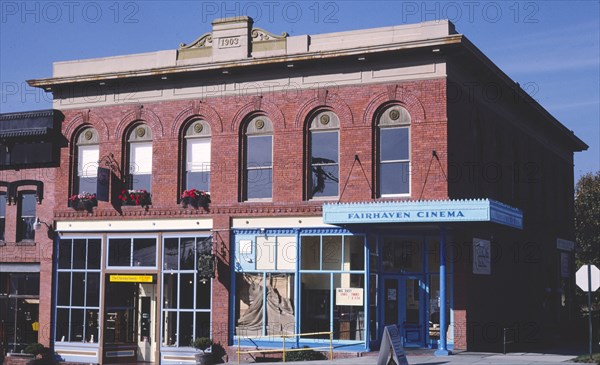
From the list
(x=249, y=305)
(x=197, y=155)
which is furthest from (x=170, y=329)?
(x=197, y=155)

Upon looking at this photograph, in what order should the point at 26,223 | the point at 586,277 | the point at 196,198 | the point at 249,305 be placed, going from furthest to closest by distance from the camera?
the point at 26,223, the point at 196,198, the point at 249,305, the point at 586,277

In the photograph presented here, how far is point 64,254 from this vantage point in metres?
32.2

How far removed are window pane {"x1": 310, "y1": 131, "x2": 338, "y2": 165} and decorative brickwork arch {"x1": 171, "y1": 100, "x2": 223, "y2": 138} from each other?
11.3 feet

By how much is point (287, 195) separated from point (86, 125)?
28.2ft

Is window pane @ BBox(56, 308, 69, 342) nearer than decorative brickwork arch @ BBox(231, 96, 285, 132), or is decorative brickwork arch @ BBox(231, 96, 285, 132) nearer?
decorative brickwork arch @ BBox(231, 96, 285, 132)

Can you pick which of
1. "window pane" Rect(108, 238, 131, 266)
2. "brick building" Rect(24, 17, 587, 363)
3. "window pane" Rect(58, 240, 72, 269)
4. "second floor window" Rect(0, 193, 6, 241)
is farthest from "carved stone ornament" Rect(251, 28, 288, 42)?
"second floor window" Rect(0, 193, 6, 241)

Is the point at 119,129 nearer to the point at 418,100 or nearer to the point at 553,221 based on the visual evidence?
the point at 418,100

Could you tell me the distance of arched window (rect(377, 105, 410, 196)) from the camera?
90.7 ft

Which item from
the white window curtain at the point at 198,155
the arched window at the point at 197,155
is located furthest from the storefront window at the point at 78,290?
the white window curtain at the point at 198,155

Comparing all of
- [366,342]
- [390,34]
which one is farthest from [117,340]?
[390,34]

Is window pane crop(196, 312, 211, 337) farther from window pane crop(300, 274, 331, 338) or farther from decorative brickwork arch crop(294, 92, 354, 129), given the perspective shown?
decorative brickwork arch crop(294, 92, 354, 129)

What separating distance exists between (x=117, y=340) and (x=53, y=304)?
287 centimetres

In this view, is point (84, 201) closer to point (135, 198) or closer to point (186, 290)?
point (135, 198)

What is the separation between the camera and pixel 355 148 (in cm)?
2808
